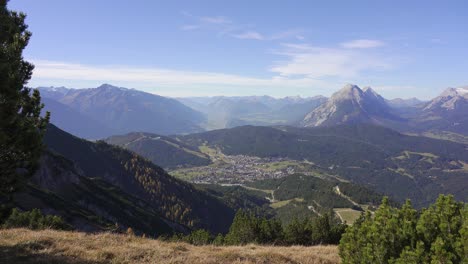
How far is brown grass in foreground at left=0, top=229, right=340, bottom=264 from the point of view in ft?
47.1

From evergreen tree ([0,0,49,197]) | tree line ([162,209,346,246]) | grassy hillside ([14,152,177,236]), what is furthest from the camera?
grassy hillside ([14,152,177,236])

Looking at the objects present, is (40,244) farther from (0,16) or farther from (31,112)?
(0,16)

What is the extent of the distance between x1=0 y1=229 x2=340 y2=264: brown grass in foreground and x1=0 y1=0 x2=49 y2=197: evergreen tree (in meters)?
3.60

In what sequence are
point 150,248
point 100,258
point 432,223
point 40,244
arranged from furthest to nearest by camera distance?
point 150,248 → point 40,244 → point 100,258 → point 432,223

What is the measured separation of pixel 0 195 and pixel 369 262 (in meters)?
19.3

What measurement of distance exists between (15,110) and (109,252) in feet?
27.4

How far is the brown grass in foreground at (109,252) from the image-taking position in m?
14.4

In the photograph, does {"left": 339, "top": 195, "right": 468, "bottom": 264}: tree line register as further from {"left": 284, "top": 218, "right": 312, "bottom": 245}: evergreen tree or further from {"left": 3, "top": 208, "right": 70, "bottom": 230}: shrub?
{"left": 284, "top": 218, "right": 312, "bottom": 245}: evergreen tree

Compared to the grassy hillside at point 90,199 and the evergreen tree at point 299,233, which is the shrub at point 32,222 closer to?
the evergreen tree at point 299,233

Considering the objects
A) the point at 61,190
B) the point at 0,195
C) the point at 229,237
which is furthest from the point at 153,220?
the point at 0,195

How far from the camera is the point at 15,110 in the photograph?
1542 centimetres

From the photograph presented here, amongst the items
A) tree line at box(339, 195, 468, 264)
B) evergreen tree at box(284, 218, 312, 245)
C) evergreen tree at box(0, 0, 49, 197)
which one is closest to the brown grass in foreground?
evergreen tree at box(0, 0, 49, 197)

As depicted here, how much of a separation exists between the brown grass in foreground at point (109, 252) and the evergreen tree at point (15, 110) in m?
3.60

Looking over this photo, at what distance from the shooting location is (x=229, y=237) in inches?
2896
